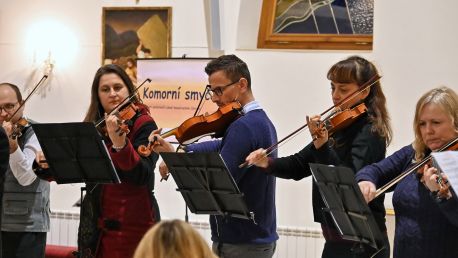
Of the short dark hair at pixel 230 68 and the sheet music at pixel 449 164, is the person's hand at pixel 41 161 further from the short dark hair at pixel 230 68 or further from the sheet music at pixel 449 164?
the sheet music at pixel 449 164

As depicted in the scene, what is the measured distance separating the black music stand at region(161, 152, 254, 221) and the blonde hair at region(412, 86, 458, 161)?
767mm

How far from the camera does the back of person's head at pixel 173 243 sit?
65.7 inches

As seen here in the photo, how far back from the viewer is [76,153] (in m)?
3.46

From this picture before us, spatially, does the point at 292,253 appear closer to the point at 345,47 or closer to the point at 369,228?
the point at 345,47

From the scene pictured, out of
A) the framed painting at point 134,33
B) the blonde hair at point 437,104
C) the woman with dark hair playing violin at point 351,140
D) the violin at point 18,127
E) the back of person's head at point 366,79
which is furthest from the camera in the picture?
the framed painting at point 134,33

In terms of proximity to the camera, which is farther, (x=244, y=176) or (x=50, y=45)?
(x=50, y=45)

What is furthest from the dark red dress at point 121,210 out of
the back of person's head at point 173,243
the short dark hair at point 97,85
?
the back of person's head at point 173,243

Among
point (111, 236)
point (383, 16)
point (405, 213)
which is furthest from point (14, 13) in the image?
point (405, 213)

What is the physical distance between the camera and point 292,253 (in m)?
5.98

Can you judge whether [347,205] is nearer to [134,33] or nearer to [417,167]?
[417,167]

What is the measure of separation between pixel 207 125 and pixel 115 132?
1.56 feet

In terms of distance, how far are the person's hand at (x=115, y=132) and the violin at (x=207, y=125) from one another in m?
0.13

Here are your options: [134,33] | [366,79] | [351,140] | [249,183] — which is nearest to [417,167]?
[351,140]

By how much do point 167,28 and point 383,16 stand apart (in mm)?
2255
